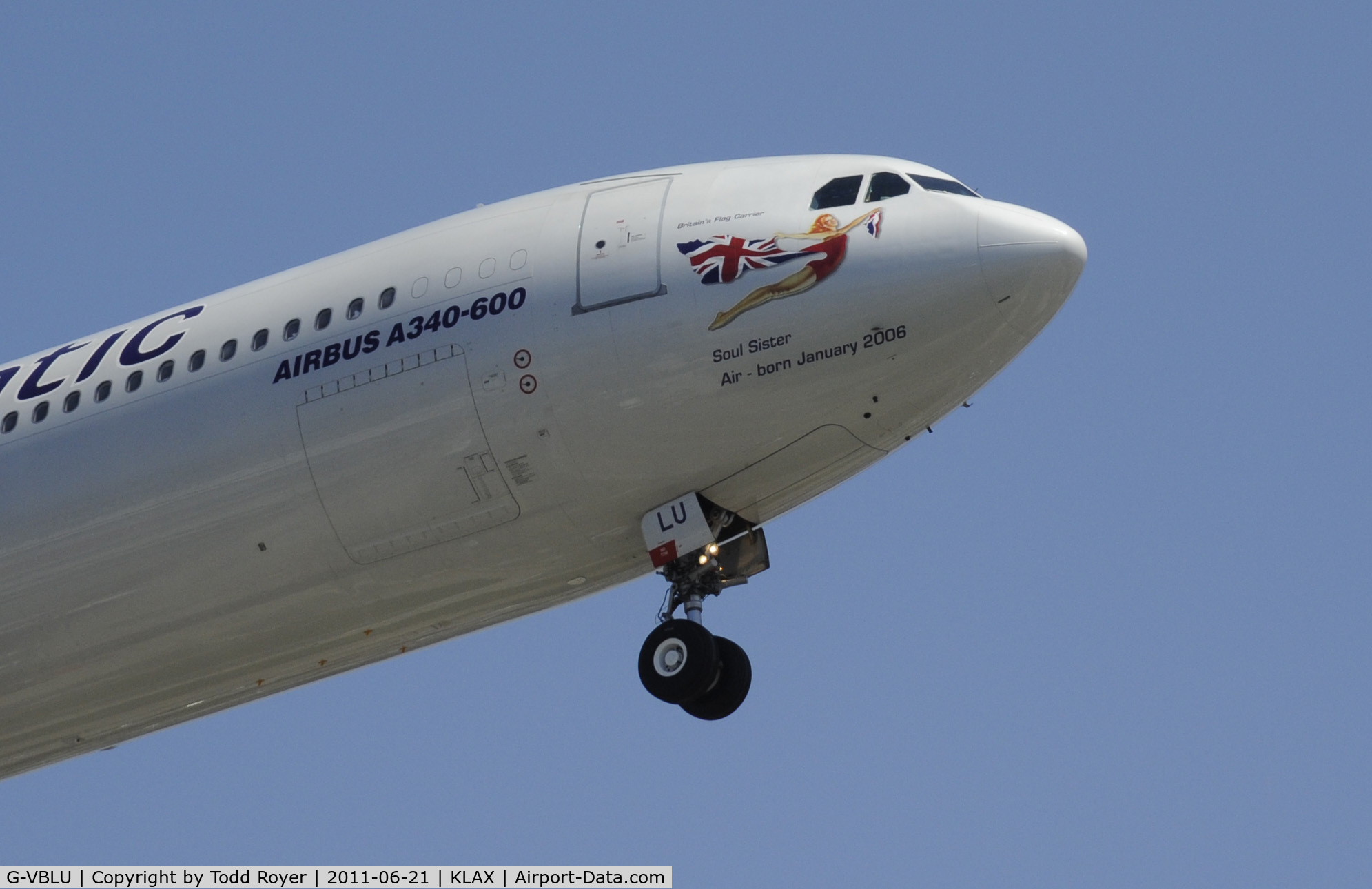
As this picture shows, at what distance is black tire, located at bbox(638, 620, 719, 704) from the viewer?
27.7 meters

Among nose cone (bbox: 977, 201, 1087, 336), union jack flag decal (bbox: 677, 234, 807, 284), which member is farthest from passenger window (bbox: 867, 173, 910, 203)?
union jack flag decal (bbox: 677, 234, 807, 284)

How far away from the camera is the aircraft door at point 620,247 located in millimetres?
27484

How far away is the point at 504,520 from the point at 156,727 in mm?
8138

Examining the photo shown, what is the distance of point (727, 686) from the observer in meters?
28.5

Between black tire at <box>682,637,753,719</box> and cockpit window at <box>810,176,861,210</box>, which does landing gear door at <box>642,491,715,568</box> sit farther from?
cockpit window at <box>810,176,861,210</box>

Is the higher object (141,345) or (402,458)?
(141,345)

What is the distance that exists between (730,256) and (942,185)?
313 centimetres

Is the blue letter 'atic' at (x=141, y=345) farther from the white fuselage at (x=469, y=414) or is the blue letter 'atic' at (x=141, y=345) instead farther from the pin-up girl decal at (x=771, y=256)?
the pin-up girl decal at (x=771, y=256)

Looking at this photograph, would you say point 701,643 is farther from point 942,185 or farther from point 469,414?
point 942,185

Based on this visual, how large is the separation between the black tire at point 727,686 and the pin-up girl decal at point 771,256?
4635mm

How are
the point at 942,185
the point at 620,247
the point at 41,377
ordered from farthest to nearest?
the point at 41,377 < the point at 942,185 < the point at 620,247

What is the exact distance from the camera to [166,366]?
99.5 ft

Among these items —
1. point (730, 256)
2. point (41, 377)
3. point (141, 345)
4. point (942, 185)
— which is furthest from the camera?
point (41, 377)

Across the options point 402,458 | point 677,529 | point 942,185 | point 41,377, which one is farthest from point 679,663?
point 41,377
